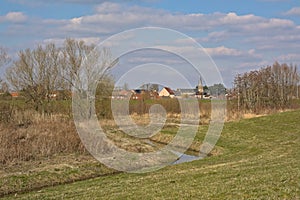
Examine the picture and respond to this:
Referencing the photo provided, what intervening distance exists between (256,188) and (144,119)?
70.7ft

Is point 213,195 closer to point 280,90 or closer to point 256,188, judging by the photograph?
point 256,188

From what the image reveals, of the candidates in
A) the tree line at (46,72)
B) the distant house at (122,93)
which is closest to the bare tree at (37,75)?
the tree line at (46,72)

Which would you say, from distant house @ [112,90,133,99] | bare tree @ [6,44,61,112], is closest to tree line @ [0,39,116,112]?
bare tree @ [6,44,61,112]

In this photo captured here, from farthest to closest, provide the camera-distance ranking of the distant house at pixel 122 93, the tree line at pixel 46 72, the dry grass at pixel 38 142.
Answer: the tree line at pixel 46 72, the distant house at pixel 122 93, the dry grass at pixel 38 142

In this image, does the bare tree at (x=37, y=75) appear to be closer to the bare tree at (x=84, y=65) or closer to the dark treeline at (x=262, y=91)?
the bare tree at (x=84, y=65)

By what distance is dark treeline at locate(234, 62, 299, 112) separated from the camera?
46.1m

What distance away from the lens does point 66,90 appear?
129 feet

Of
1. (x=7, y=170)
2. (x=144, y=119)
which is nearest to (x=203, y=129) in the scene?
(x=144, y=119)

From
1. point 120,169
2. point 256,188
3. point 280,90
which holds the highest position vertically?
point 280,90

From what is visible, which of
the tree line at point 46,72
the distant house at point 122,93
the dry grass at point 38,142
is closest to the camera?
the dry grass at point 38,142

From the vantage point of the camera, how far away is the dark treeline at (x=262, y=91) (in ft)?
151

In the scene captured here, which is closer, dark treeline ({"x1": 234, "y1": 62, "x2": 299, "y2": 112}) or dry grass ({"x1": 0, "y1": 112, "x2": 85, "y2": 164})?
dry grass ({"x1": 0, "y1": 112, "x2": 85, "y2": 164})

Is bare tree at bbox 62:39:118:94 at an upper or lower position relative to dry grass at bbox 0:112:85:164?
upper

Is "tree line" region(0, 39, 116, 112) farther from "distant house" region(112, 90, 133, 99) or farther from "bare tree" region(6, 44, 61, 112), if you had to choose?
"distant house" region(112, 90, 133, 99)
